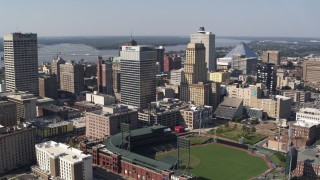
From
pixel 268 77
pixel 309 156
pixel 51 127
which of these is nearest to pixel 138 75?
pixel 51 127

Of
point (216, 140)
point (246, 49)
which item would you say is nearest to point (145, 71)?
point (216, 140)

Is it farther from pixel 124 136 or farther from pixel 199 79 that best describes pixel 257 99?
pixel 124 136

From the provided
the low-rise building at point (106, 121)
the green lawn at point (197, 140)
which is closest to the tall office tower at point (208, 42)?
the green lawn at point (197, 140)

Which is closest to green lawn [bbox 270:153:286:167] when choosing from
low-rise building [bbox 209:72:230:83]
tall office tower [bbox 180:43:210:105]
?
tall office tower [bbox 180:43:210:105]

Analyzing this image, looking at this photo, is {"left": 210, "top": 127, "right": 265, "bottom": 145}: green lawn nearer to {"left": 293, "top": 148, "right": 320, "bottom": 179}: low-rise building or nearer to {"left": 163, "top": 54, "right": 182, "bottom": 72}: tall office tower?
{"left": 293, "top": 148, "right": 320, "bottom": 179}: low-rise building

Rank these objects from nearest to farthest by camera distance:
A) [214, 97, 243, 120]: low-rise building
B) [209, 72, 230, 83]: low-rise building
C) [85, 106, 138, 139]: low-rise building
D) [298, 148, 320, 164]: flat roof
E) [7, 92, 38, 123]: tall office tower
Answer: [298, 148, 320, 164]: flat roof
[85, 106, 138, 139]: low-rise building
[7, 92, 38, 123]: tall office tower
[214, 97, 243, 120]: low-rise building
[209, 72, 230, 83]: low-rise building
